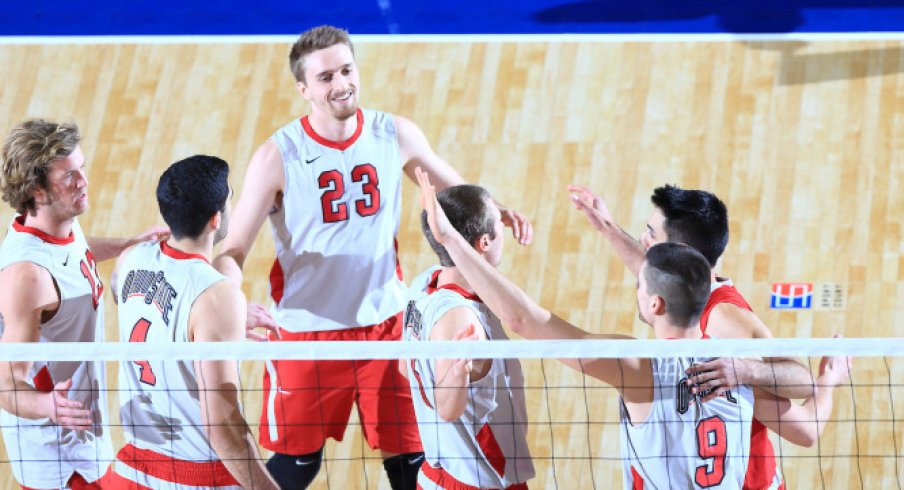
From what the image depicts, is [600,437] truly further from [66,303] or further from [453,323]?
[66,303]

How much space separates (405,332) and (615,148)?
3909 mm

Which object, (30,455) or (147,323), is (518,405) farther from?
(30,455)

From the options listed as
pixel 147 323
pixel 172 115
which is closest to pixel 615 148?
pixel 172 115

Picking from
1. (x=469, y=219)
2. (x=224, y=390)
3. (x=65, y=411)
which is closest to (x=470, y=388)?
(x=469, y=219)

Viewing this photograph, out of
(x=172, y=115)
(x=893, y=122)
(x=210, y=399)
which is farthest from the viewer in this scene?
(x=172, y=115)

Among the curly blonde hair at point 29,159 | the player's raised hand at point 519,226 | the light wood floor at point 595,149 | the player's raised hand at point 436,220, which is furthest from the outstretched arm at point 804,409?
the curly blonde hair at point 29,159

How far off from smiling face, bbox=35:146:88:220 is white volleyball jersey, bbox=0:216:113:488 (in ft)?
0.36

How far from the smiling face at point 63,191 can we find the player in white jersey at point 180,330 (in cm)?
34

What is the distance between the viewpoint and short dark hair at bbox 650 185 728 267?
6.50 m

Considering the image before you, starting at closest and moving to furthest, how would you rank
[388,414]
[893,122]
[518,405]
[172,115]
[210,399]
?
[210,399] < [518,405] < [388,414] < [893,122] < [172,115]

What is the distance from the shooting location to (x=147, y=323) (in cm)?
612

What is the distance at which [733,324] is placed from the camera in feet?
20.1

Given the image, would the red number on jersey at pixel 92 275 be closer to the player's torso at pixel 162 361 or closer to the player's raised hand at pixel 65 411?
the player's torso at pixel 162 361

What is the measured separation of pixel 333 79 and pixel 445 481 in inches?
85.4
